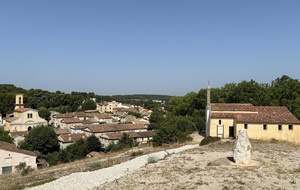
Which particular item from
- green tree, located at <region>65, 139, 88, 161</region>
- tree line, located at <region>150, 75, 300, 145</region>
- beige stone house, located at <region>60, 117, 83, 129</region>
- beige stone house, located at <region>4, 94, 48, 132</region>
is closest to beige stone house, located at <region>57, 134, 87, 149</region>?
green tree, located at <region>65, 139, 88, 161</region>

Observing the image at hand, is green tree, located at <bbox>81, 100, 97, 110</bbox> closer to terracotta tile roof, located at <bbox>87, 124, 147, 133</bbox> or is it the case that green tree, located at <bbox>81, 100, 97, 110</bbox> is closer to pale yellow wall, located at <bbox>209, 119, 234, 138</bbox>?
terracotta tile roof, located at <bbox>87, 124, 147, 133</bbox>

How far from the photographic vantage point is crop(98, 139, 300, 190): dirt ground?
11.7 meters

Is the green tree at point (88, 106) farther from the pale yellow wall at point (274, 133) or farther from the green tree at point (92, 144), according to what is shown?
the pale yellow wall at point (274, 133)

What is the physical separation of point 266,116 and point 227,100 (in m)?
20.4

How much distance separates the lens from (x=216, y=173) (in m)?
13.7

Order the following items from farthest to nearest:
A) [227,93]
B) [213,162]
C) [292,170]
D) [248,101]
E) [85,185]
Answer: [227,93], [248,101], [213,162], [292,170], [85,185]

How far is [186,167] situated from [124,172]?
3661mm

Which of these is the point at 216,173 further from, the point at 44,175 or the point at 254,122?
the point at 254,122

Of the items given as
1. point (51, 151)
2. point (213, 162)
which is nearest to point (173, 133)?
point (213, 162)

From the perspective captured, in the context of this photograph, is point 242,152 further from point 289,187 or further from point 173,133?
point 173,133

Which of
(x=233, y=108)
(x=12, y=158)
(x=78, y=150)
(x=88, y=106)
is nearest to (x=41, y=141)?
(x=78, y=150)

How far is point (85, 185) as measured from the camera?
12.8 meters

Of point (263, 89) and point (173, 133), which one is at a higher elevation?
point (263, 89)

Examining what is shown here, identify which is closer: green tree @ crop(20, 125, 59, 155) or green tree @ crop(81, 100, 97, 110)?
green tree @ crop(20, 125, 59, 155)
